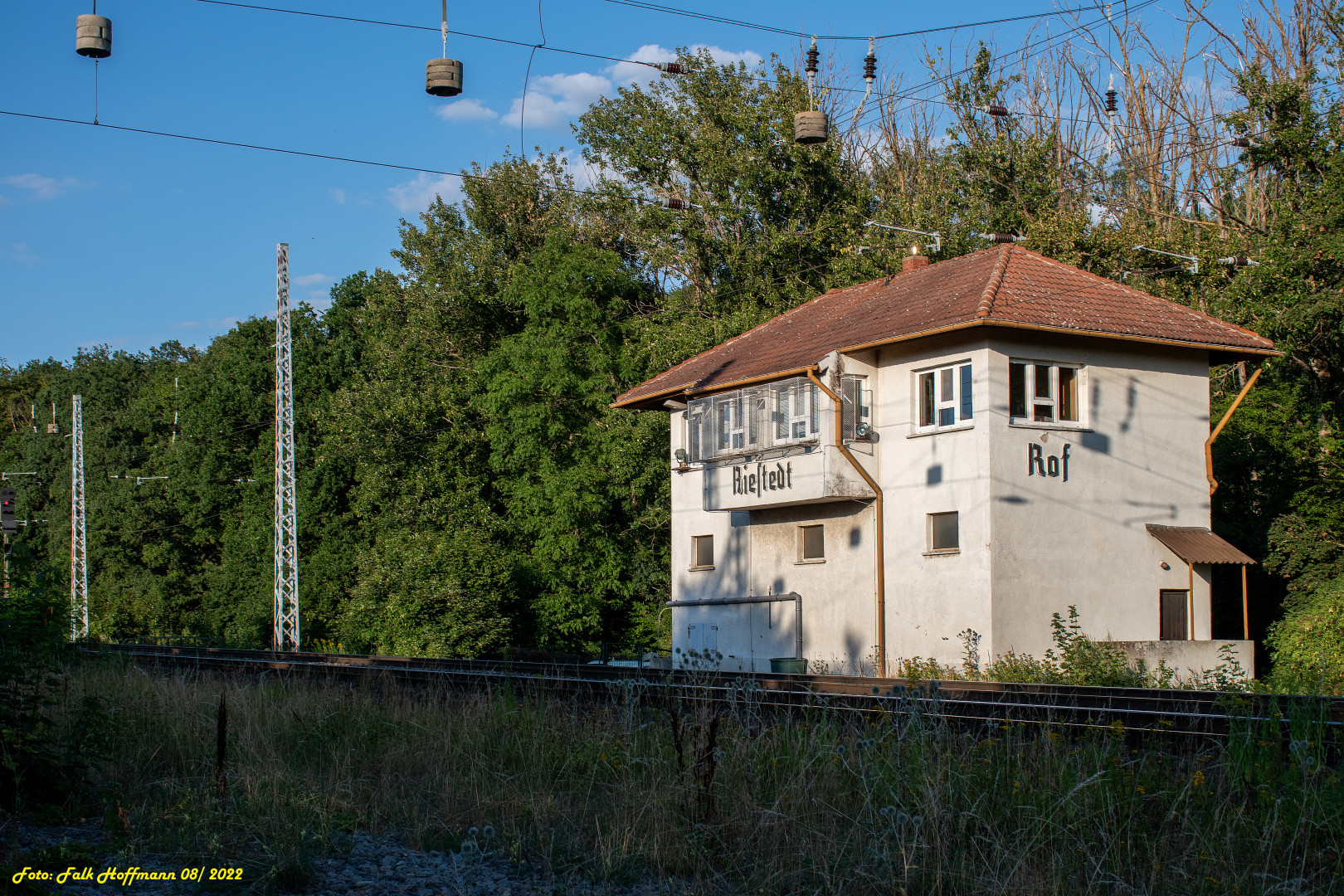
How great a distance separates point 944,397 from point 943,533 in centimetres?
271

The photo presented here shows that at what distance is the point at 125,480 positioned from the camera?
6369cm

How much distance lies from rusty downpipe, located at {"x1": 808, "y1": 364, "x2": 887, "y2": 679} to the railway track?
23.4ft

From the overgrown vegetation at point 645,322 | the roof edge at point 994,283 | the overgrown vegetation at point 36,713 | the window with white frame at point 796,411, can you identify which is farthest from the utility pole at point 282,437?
the overgrown vegetation at point 36,713

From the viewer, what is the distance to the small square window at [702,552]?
98.8 feet

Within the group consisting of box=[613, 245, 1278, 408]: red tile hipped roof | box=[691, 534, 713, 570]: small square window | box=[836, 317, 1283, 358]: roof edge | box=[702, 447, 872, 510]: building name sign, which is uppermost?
box=[613, 245, 1278, 408]: red tile hipped roof

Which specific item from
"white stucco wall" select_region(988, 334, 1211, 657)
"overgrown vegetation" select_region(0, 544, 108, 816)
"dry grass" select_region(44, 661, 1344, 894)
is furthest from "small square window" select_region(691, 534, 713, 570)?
"overgrown vegetation" select_region(0, 544, 108, 816)

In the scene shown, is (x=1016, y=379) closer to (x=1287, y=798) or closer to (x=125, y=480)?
(x=1287, y=798)

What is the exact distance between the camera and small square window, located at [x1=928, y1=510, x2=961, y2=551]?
2327 cm

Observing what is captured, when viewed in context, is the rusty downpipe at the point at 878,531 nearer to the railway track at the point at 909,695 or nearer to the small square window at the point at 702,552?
the small square window at the point at 702,552

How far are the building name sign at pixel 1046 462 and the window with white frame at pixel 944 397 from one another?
1358mm

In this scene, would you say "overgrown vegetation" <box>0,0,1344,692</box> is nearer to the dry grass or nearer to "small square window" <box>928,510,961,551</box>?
"small square window" <box>928,510,961,551</box>

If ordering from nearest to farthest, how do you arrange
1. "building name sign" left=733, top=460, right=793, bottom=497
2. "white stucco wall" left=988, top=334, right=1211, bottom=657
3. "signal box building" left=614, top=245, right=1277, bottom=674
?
"white stucco wall" left=988, top=334, right=1211, bottom=657 → "signal box building" left=614, top=245, right=1277, bottom=674 → "building name sign" left=733, top=460, right=793, bottom=497

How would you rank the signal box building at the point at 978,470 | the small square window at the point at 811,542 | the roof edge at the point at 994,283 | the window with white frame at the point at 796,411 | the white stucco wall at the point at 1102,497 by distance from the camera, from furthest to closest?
1. the small square window at the point at 811,542
2. the window with white frame at the point at 796,411
3. the signal box building at the point at 978,470
4. the white stucco wall at the point at 1102,497
5. the roof edge at the point at 994,283

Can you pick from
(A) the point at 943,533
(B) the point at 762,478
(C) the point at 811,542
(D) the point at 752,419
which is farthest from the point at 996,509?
(D) the point at 752,419
